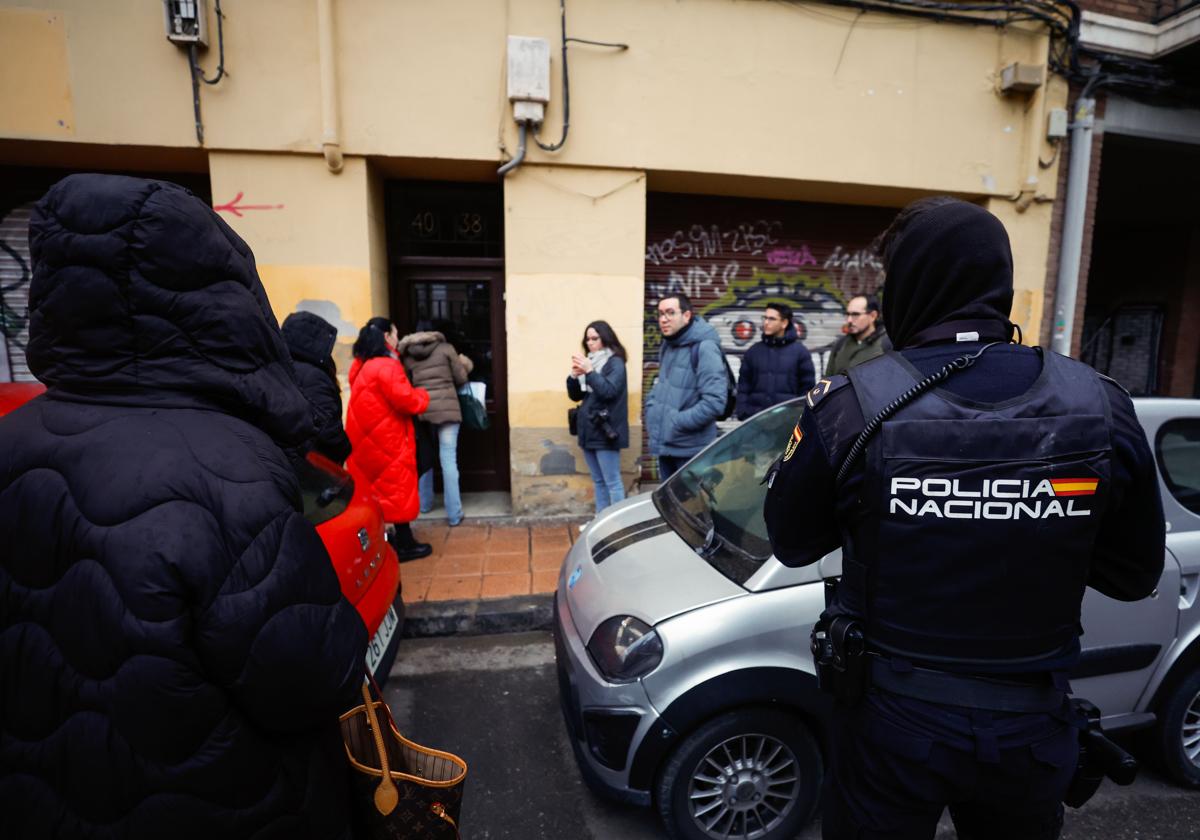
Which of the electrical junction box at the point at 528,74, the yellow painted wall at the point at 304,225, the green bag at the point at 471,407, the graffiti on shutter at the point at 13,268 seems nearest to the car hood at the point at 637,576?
the green bag at the point at 471,407

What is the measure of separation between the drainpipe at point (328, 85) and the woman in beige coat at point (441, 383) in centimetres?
163

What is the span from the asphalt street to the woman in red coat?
46.4 inches

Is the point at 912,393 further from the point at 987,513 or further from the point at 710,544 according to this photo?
the point at 710,544

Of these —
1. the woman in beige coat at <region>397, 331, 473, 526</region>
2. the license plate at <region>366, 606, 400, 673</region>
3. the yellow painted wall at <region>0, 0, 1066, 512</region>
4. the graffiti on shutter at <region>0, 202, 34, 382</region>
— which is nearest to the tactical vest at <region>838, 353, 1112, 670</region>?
the license plate at <region>366, 606, 400, 673</region>

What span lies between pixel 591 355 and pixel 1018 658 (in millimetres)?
3977

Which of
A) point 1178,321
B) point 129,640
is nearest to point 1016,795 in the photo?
point 129,640

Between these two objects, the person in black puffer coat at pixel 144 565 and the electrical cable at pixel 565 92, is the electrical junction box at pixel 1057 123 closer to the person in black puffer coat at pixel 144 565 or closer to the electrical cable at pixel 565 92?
the electrical cable at pixel 565 92

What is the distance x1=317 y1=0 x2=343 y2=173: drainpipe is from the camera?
5.17 m

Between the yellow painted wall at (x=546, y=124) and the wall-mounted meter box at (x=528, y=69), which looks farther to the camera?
the wall-mounted meter box at (x=528, y=69)

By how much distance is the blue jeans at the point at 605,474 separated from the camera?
17.4ft

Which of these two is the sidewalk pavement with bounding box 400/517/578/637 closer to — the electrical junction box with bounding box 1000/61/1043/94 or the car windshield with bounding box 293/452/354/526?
the car windshield with bounding box 293/452/354/526

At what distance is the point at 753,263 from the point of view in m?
6.95

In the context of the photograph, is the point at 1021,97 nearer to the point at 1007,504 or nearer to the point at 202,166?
the point at 1007,504

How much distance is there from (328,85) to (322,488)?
12.9ft
